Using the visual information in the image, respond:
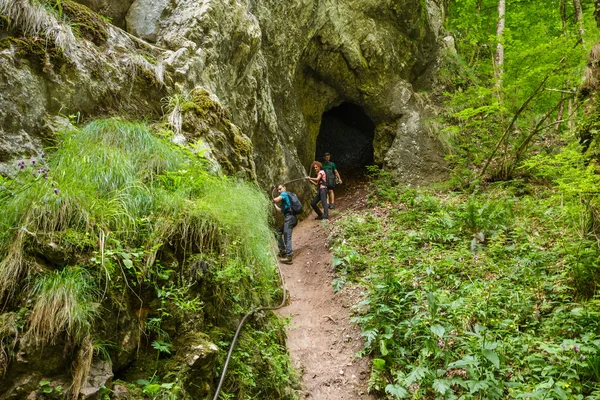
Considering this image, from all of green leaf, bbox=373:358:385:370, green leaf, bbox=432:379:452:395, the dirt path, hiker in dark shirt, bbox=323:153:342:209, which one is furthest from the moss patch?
hiker in dark shirt, bbox=323:153:342:209

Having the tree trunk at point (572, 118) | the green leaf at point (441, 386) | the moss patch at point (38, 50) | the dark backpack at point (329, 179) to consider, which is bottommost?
the green leaf at point (441, 386)

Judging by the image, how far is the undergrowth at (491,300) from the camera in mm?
4008

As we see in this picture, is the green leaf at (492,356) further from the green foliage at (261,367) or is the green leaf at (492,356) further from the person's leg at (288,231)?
the person's leg at (288,231)

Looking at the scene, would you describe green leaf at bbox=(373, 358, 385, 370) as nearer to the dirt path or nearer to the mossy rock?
the dirt path

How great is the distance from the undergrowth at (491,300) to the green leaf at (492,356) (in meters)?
0.01

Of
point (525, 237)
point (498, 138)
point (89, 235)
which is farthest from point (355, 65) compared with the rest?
point (89, 235)

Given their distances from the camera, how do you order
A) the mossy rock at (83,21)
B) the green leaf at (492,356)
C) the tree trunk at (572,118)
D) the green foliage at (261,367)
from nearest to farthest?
the green foliage at (261,367) → the green leaf at (492,356) → the mossy rock at (83,21) → the tree trunk at (572,118)

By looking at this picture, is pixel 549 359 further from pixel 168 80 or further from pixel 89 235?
pixel 168 80

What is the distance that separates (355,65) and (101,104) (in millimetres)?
10626

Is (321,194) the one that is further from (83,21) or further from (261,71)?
(83,21)

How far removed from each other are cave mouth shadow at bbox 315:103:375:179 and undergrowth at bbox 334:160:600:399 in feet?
31.6

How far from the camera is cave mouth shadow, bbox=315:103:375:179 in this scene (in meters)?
17.7

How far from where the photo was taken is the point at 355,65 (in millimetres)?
13742

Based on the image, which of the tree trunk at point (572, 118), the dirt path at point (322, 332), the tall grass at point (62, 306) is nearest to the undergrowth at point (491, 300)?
the dirt path at point (322, 332)
